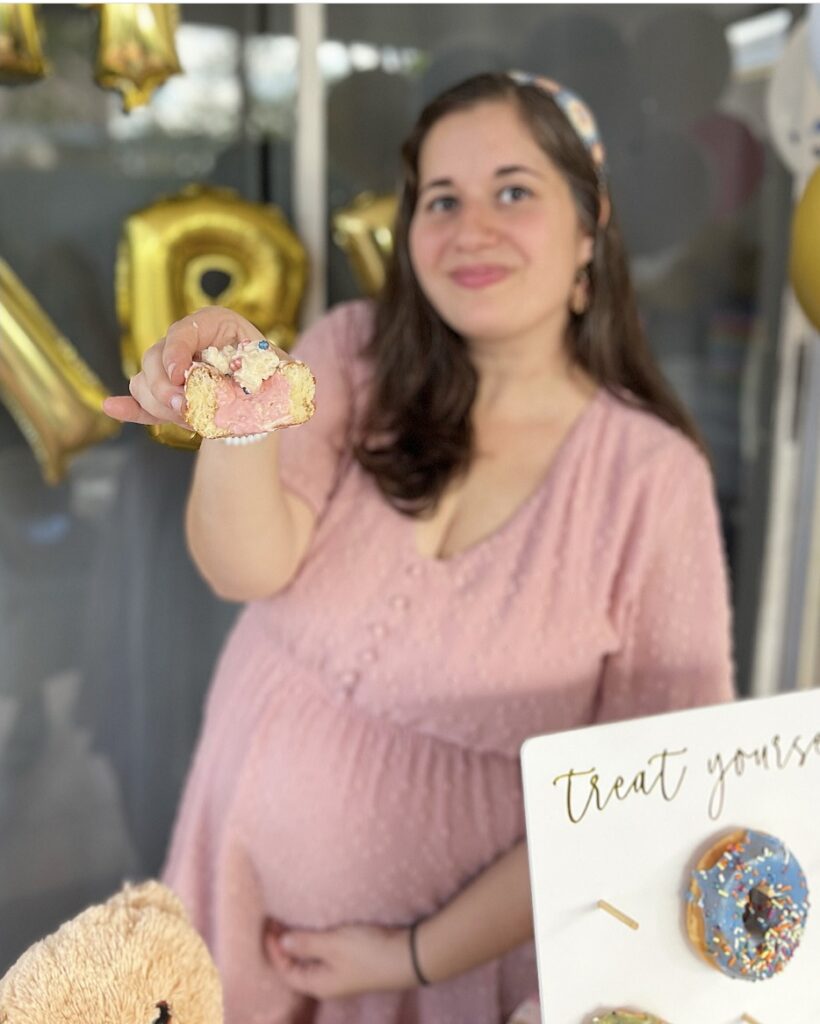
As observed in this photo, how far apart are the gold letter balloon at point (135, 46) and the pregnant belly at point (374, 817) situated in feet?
2.32

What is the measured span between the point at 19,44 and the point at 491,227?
0.55m

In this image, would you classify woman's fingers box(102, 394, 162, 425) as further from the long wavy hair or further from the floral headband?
the floral headband

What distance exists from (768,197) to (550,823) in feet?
4.35

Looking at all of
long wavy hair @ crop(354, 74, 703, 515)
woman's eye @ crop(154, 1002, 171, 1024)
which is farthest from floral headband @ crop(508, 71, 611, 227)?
woman's eye @ crop(154, 1002, 171, 1024)

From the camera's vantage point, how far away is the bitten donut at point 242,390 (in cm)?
58

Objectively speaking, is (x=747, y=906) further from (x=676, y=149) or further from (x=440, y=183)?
(x=676, y=149)

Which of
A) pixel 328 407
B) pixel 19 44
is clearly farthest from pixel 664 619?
pixel 19 44

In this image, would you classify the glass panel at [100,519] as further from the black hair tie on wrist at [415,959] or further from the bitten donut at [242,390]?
the bitten donut at [242,390]

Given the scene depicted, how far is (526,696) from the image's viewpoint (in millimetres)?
962


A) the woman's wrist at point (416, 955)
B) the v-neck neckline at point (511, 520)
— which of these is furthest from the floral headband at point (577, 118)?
the woman's wrist at point (416, 955)

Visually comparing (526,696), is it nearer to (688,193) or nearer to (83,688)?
(83,688)

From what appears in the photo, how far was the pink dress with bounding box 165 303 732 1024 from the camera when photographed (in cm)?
96

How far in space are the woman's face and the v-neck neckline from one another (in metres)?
0.11

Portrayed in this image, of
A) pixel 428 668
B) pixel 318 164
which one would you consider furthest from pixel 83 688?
pixel 318 164
